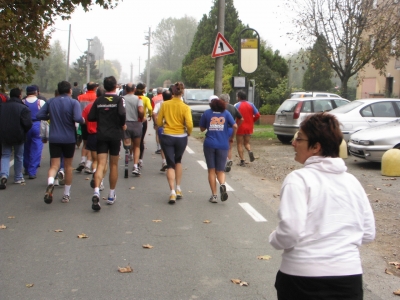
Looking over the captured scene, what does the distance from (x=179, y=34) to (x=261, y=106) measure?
66.6 m

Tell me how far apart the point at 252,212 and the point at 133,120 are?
13.3ft

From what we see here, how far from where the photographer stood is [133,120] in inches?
460

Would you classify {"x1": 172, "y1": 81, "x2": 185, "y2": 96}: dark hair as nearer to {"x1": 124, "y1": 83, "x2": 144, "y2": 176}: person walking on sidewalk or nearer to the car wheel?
{"x1": 124, "y1": 83, "x2": 144, "y2": 176}: person walking on sidewalk

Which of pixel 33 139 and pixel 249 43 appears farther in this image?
pixel 249 43

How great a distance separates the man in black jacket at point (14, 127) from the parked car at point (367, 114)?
8.69 m

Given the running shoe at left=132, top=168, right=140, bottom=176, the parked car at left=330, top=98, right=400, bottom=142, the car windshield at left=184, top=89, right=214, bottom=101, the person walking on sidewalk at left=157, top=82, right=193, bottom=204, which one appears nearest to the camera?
the person walking on sidewalk at left=157, top=82, right=193, bottom=204

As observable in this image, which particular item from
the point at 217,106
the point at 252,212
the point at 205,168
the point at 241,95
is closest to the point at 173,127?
the point at 217,106

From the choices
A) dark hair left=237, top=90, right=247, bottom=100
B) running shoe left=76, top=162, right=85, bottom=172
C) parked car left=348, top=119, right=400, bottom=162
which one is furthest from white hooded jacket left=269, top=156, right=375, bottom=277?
dark hair left=237, top=90, right=247, bottom=100

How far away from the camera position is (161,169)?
12711 millimetres

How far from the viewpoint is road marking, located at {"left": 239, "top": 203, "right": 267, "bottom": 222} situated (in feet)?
26.6

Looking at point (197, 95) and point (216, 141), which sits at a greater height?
point (197, 95)

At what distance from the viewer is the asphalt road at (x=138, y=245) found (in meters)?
5.21

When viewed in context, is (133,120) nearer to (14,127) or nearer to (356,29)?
(14,127)

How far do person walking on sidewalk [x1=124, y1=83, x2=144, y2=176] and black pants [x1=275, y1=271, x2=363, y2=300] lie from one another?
870 centimetres
